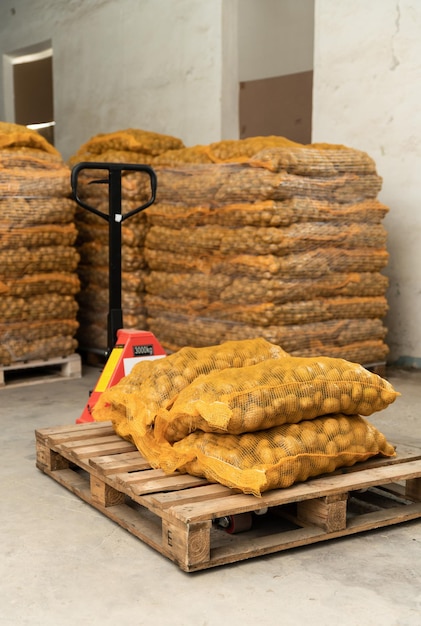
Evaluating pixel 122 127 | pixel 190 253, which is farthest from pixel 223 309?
pixel 122 127

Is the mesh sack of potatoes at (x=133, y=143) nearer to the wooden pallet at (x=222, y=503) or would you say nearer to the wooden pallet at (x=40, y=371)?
the wooden pallet at (x=40, y=371)

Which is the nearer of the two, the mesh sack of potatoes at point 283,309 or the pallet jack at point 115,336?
the pallet jack at point 115,336

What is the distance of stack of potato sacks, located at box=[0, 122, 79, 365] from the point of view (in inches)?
241

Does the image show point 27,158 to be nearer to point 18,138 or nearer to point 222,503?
point 18,138

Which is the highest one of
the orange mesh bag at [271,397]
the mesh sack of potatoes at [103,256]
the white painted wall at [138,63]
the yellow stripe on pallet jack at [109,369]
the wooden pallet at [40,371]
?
the white painted wall at [138,63]

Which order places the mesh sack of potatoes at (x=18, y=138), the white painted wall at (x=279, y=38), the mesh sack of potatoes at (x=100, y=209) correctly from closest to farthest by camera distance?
the mesh sack of potatoes at (x=18, y=138) < the mesh sack of potatoes at (x=100, y=209) < the white painted wall at (x=279, y=38)

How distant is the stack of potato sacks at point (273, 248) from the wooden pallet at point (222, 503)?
231 centimetres

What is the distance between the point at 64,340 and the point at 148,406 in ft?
10.1

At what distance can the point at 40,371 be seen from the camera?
6789 mm

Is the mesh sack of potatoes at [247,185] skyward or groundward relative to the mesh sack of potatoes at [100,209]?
skyward

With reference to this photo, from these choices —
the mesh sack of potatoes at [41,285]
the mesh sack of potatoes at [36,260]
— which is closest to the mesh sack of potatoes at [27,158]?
the mesh sack of potatoes at [36,260]

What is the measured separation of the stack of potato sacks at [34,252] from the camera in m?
6.13

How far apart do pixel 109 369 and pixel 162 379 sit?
83 centimetres

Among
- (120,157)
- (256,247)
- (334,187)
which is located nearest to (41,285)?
(120,157)
